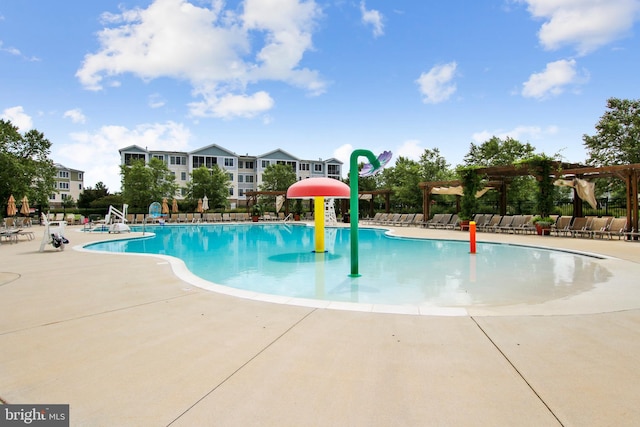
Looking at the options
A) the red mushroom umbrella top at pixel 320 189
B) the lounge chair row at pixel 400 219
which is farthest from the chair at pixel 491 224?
the red mushroom umbrella top at pixel 320 189

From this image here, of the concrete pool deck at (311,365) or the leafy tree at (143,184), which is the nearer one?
the concrete pool deck at (311,365)

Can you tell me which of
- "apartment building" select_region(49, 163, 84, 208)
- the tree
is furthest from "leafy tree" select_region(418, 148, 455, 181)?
"apartment building" select_region(49, 163, 84, 208)

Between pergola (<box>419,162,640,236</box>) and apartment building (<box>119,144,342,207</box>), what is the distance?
111ft

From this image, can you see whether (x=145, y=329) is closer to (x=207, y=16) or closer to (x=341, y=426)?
(x=341, y=426)

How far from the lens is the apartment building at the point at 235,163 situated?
50219 millimetres

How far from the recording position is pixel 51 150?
35.2 metres

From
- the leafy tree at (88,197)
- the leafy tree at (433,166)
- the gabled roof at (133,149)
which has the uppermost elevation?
the gabled roof at (133,149)

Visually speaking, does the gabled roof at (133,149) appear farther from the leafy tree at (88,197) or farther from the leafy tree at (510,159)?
the leafy tree at (510,159)

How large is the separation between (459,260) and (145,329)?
9.44 metres

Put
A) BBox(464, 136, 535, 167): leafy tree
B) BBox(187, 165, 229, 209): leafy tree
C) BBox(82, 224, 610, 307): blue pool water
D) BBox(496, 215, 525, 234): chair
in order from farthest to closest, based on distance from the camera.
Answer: BBox(187, 165, 229, 209): leafy tree, BBox(464, 136, 535, 167): leafy tree, BBox(496, 215, 525, 234): chair, BBox(82, 224, 610, 307): blue pool water

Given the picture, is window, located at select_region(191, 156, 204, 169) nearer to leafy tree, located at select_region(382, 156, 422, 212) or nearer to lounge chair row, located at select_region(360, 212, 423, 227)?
leafy tree, located at select_region(382, 156, 422, 212)

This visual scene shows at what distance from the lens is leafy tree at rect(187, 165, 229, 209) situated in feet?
138

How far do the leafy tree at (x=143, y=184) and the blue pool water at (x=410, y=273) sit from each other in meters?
26.8

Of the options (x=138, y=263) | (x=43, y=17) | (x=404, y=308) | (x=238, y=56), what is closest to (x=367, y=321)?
(x=404, y=308)
